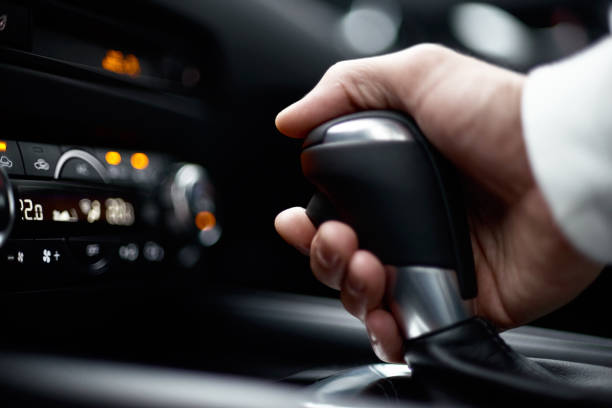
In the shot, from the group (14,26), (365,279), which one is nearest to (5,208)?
(14,26)

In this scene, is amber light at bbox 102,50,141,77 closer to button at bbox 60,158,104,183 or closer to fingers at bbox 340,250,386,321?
button at bbox 60,158,104,183

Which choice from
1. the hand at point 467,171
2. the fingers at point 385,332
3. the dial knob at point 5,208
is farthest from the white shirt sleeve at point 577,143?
the dial knob at point 5,208

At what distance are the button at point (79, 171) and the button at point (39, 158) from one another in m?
0.01

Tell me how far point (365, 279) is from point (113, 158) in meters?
0.33

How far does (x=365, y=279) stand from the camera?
1.32 feet

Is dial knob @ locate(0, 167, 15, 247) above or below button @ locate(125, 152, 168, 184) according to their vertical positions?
below

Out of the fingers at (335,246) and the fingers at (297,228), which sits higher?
the fingers at (297,228)

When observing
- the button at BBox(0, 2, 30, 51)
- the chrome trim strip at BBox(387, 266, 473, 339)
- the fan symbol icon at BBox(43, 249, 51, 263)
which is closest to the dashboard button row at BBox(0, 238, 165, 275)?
the fan symbol icon at BBox(43, 249, 51, 263)

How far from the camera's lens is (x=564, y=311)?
669 mm

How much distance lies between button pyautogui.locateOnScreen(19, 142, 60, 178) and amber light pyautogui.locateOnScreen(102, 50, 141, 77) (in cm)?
11

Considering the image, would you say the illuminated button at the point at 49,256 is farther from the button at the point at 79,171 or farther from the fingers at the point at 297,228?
the fingers at the point at 297,228

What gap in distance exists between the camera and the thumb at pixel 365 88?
0.45m

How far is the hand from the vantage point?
418 mm

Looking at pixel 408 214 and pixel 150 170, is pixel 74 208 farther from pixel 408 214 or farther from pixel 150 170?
pixel 408 214
